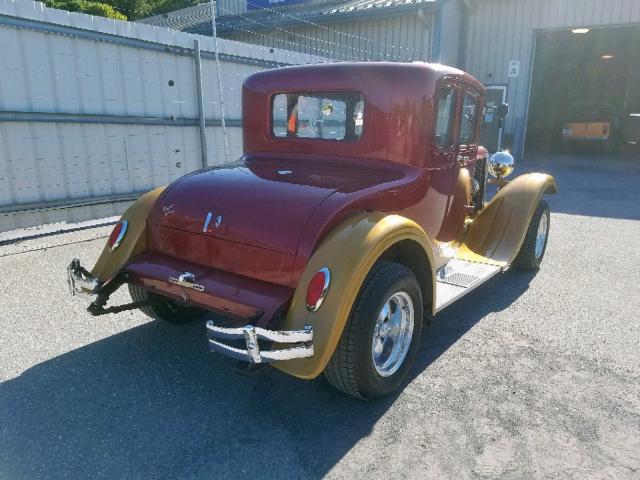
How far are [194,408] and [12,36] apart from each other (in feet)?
18.2

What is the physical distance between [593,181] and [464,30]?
22.3 feet

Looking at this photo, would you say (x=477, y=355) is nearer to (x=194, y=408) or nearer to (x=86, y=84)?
(x=194, y=408)

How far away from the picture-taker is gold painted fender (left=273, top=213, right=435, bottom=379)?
2393mm

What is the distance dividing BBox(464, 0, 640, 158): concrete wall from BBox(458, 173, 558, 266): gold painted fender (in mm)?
11679

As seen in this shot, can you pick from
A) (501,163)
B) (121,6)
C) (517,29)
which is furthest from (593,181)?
(121,6)

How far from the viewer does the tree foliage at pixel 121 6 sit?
23.0 meters

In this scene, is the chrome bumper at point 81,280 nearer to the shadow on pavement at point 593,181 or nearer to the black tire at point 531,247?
the black tire at point 531,247

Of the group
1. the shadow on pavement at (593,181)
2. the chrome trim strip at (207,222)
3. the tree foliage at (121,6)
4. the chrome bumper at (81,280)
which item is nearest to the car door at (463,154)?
the chrome trim strip at (207,222)

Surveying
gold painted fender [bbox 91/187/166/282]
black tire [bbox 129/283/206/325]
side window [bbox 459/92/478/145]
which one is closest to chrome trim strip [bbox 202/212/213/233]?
gold painted fender [bbox 91/187/166/282]

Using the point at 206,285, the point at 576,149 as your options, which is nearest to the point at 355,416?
the point at 206,285

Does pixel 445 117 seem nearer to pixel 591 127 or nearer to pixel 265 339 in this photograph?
pixel 265 339

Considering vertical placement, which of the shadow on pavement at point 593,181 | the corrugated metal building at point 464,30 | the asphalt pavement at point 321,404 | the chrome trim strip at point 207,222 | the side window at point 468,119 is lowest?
the shadow on pavement at point 593,181

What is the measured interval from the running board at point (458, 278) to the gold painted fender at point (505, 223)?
0.19 metres

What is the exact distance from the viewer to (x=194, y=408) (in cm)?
272
